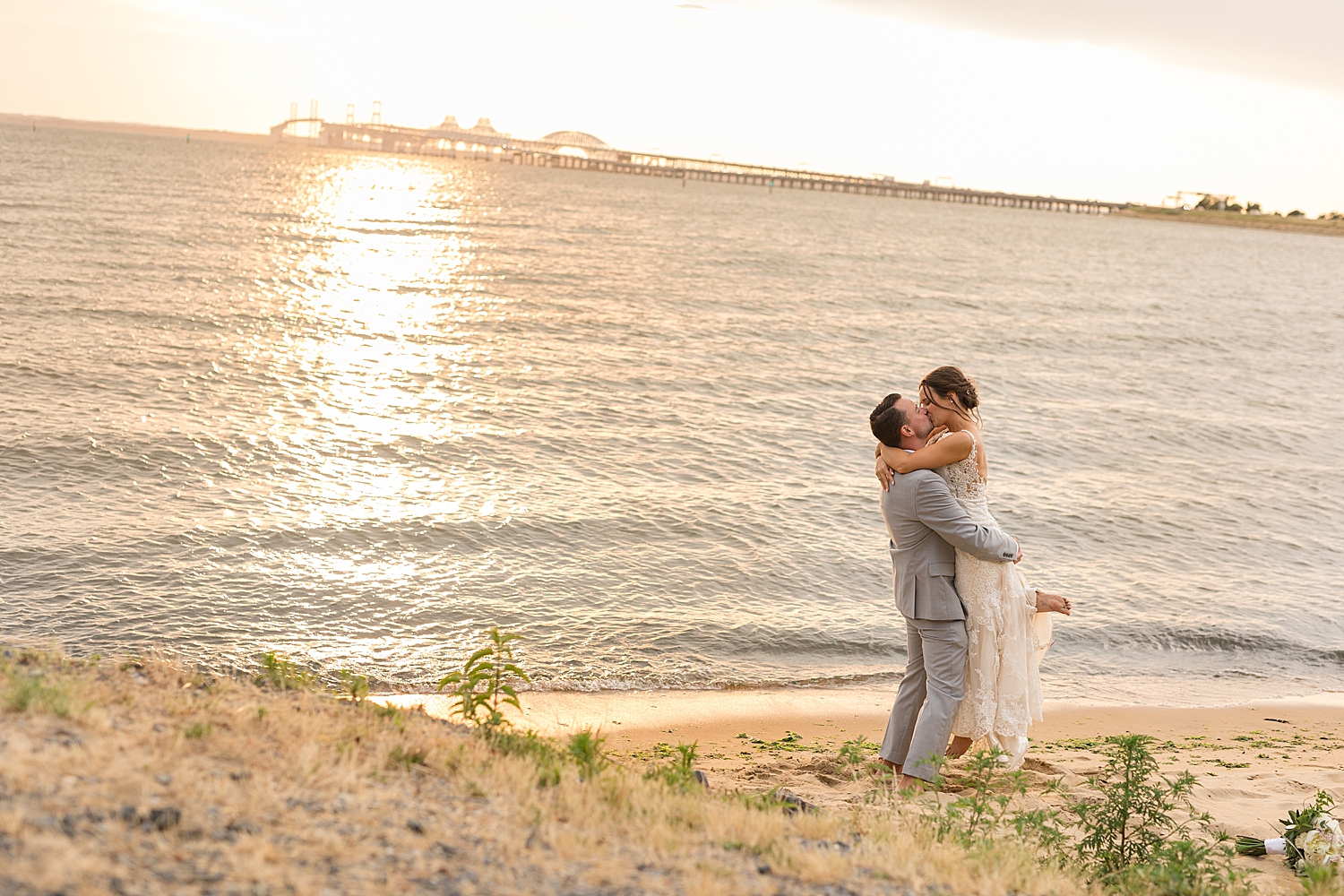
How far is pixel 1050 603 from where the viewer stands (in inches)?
224

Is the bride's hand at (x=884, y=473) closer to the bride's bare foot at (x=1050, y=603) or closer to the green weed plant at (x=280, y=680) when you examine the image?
the bride's bare foot at (x=1050, y=603)

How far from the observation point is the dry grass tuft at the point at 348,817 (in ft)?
10.7

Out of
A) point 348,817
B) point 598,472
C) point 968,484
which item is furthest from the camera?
point 598,472

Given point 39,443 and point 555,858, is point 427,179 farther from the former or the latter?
point 555,858

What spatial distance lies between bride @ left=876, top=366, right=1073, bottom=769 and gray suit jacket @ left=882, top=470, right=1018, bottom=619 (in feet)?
0.31

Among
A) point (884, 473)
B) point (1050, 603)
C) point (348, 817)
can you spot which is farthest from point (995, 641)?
point (348, 817)

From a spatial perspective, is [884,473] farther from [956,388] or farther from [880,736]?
[880,736]

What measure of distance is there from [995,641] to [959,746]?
2.97 ft

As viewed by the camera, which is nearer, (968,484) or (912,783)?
(968,484)

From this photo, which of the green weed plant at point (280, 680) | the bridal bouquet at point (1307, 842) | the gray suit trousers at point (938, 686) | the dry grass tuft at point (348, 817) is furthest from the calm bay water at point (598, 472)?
the bridal bouquet at point (1307, 842)

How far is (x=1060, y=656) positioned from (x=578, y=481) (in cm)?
670

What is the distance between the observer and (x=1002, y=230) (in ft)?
365

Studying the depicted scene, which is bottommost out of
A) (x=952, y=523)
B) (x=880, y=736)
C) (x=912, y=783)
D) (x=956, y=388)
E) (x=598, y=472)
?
(x=880, y=736)

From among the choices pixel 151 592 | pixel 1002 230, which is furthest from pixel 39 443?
pixel 1002 230
